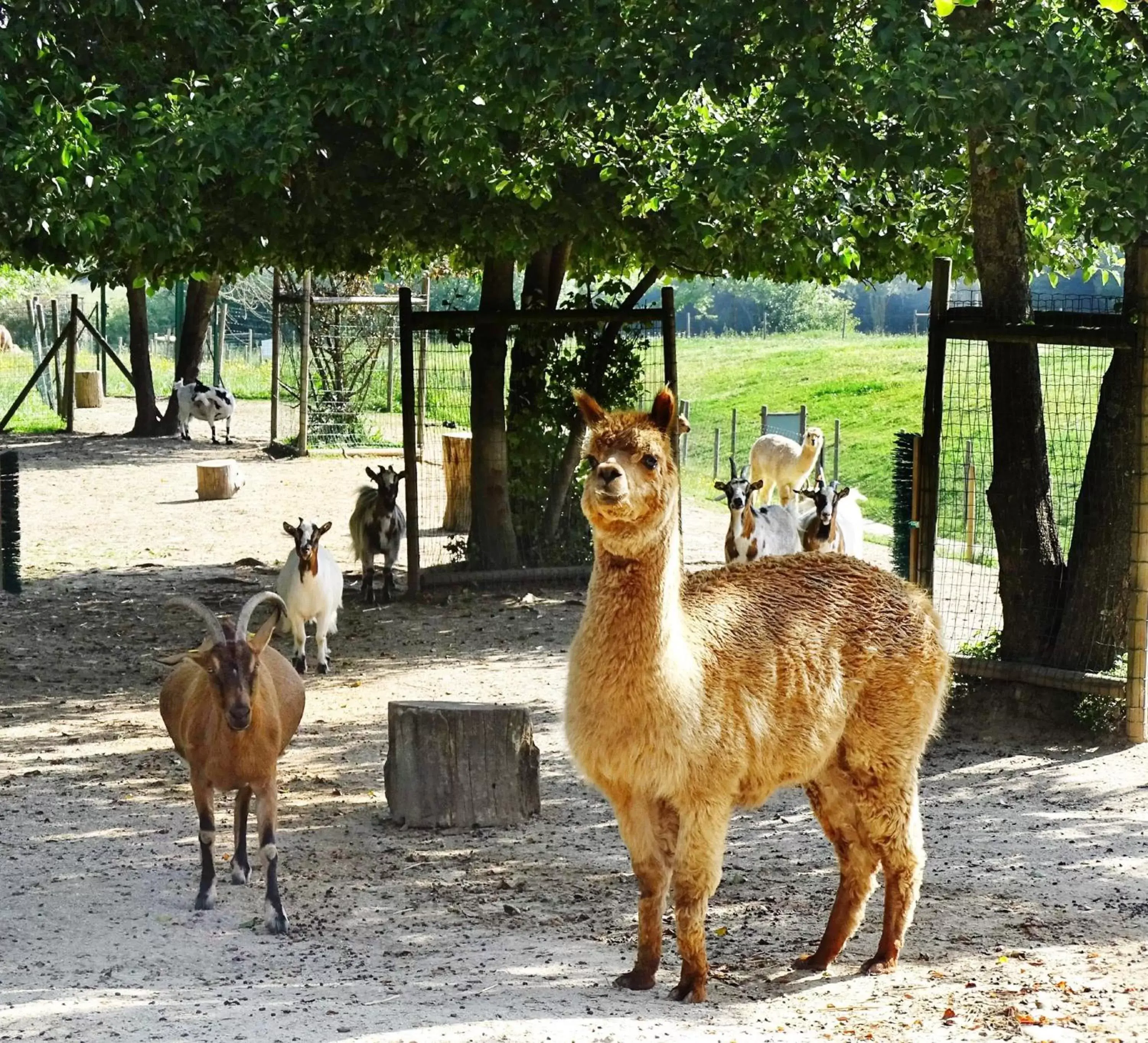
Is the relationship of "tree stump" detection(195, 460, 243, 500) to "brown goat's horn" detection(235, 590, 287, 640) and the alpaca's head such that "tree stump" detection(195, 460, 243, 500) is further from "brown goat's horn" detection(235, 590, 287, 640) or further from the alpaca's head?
the alpaca's head

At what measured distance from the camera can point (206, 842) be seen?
22.3 feet

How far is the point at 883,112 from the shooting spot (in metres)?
8.05

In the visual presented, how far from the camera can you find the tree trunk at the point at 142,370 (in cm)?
2639

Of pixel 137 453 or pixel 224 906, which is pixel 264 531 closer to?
pixel 137 453

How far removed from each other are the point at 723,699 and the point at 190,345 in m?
23.6

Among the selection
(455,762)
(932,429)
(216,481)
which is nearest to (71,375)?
(216,481)

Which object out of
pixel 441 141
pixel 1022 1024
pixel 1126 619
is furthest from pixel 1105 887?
pixel 441 141

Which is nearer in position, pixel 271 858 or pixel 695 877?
pixel 695 877

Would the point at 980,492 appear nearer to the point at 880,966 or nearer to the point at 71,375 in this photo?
the point at 71,375

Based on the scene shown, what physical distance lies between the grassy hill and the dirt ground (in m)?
12.4

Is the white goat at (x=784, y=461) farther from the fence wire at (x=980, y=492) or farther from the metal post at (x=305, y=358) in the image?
the metal post at (x=305, y=358)

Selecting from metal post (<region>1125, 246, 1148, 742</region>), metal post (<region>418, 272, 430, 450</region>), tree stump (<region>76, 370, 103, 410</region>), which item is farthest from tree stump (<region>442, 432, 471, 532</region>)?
tree stump (<region>76, 370, 103, 410</region>)

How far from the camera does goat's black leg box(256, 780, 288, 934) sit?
6.45m

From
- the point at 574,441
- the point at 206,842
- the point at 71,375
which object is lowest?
the point at 206,842
